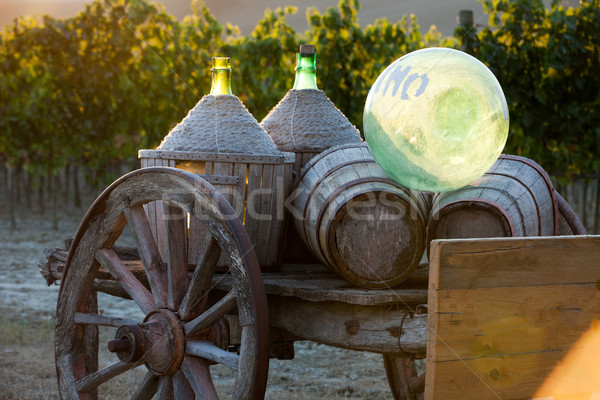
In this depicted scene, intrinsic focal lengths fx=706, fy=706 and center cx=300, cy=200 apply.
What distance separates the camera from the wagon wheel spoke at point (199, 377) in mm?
2098

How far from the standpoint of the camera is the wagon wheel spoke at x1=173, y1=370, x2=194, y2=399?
2189 mm

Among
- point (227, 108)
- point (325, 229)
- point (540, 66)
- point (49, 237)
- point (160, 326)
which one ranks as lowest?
point (49, 237)

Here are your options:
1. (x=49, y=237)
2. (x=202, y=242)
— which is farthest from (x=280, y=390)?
(x=49, y=237)

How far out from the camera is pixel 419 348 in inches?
75.7

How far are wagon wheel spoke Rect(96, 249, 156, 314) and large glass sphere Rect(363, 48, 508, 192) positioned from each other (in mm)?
913

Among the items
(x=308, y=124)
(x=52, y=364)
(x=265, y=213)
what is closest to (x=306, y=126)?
(x=308, y=124)

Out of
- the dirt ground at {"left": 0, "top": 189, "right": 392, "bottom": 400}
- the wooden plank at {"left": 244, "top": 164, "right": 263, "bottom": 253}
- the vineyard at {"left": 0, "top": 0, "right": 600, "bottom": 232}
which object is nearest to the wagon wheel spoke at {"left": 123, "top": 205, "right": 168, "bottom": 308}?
the wooden plank at {"left": 244, "top": 164, "right": 263, "bottom": 253}

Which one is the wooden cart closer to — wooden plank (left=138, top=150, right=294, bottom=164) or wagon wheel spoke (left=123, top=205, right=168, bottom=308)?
wagon wheel spoke (left=123, top=205, right=168, bottom=308)

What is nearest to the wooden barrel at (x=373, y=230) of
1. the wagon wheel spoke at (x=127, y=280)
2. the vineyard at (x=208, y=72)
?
the wagon wheel spoke at (x=127, y=280)

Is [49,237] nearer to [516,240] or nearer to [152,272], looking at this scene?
[152,272]

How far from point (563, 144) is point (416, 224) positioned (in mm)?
5328

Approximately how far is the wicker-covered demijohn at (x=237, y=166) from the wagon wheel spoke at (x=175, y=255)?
94 mm

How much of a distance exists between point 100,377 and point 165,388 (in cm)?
30

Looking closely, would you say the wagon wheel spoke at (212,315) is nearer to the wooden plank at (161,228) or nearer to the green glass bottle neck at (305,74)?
the wooden plank at (161,228)
